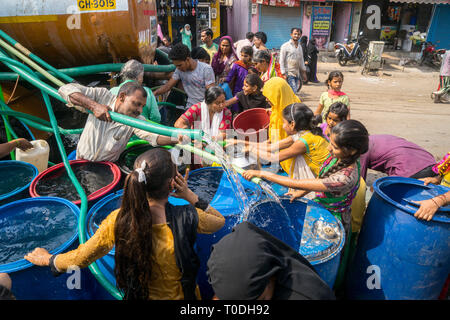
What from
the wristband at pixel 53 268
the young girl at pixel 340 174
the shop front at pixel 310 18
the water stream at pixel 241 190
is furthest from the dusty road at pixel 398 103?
the wristband at pixel 53 268

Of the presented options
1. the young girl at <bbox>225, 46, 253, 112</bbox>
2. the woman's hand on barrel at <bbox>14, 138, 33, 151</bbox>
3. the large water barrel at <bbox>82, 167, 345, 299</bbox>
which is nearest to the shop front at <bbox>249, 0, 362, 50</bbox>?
the young girl at <bbox>225, 46, 253, 112</bbox>

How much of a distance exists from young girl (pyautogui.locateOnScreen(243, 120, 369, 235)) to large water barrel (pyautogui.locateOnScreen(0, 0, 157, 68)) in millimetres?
2555

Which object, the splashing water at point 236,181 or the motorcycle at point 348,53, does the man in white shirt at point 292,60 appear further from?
the motorcycle at point 348,53

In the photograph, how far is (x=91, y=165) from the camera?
8.66 ft

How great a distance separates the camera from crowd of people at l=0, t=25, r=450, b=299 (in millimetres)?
1180

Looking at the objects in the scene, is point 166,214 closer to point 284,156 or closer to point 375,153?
point 284,156

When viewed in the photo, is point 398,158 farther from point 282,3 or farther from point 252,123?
point 282,3

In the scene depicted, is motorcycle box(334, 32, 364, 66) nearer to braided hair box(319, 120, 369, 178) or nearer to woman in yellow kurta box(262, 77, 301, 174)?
woman in yellow kurta box(262, 77, 301, 174)

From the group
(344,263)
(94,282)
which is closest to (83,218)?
(94,282)

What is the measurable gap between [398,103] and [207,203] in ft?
30.1

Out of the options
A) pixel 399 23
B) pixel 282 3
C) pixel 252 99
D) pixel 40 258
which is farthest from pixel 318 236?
pixel 399 23

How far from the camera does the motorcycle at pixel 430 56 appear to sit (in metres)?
13.4

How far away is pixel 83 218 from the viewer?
186 centimetres

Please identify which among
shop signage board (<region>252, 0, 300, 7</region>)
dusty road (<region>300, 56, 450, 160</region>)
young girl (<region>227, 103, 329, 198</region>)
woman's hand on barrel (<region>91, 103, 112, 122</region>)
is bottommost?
dusty road (<region>300, 56, 450, 160</region>)
